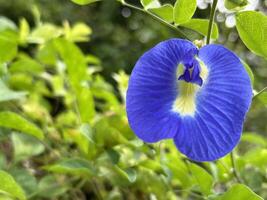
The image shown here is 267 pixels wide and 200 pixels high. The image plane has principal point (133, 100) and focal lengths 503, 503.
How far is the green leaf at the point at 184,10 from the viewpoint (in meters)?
0.51

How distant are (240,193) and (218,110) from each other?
0.10 m

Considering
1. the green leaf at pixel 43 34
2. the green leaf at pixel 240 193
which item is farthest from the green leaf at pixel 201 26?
the green leaf at pixel 43 34

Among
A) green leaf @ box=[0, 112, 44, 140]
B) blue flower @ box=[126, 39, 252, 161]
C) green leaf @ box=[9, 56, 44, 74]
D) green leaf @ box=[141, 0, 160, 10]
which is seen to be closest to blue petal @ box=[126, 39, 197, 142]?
blue flower @ box=[126, 39, 252, 161]

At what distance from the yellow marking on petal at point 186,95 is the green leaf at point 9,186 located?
21 cm

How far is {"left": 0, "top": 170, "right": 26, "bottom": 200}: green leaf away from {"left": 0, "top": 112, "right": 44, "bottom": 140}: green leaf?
0.13m

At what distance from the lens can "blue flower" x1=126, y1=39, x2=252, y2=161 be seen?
0.46 meters

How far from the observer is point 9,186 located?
579 millimetres

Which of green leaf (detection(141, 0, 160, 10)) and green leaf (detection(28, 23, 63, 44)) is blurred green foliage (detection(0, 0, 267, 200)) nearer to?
green leaf (detection(28, 23, 63, 44))

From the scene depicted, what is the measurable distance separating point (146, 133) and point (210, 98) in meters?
0.07

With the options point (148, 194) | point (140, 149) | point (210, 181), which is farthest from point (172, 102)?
point (148, 194)

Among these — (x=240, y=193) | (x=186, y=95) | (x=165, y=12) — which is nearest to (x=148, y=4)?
(x=165, y=12)

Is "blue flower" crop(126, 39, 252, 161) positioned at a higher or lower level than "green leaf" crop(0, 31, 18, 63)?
higher

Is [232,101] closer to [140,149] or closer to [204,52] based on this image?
[204,52]

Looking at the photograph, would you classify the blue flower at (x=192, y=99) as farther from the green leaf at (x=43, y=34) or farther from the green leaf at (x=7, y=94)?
the green leaf at (x=43, y=34)
